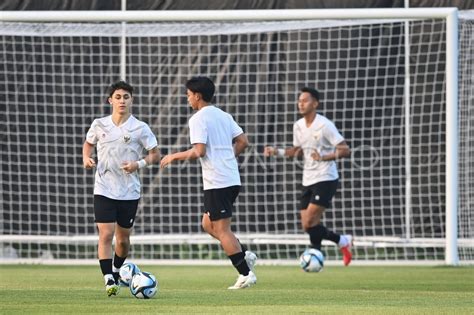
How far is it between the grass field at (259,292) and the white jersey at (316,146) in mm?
1045

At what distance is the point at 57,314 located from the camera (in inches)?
320

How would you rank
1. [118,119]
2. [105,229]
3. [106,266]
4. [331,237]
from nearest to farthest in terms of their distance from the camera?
1. [106,266]
2. [105,229]
3. [118,119]
4. [331,237]

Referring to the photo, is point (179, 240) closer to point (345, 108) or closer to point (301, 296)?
point (345, 108)

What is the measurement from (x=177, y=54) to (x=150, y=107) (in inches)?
30.5

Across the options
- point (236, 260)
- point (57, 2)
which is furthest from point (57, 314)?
point (57, 2)

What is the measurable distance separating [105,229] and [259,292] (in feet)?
4.32

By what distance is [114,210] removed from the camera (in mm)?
10156

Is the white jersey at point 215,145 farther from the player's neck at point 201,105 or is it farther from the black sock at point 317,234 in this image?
the black sock at point 317,234

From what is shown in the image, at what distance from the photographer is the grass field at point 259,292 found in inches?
336

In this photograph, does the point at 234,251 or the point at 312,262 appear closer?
the point at 234,251

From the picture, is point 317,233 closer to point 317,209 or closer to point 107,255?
point 317,209

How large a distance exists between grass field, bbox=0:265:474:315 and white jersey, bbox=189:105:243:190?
0.92m

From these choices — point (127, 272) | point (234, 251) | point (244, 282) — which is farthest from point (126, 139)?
point (244, 282)

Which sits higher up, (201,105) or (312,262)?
(201,105)
